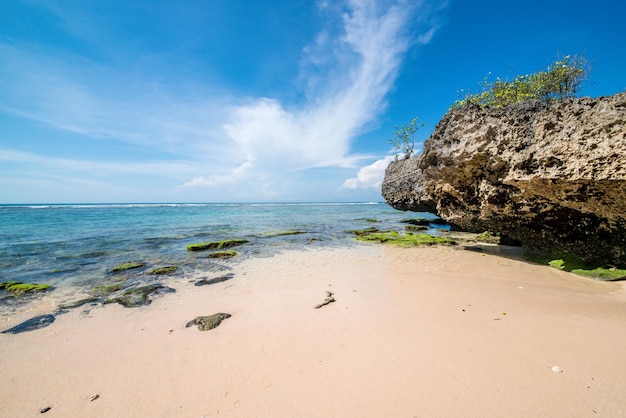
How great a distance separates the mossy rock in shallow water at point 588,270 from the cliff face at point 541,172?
28cm

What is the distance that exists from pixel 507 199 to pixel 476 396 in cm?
846

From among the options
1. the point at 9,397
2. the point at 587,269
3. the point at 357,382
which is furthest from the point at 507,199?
the point at 9,397

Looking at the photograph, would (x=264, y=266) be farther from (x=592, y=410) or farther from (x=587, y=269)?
(x=587, y=269)

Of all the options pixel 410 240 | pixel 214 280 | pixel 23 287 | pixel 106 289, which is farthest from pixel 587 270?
pixel 23 287

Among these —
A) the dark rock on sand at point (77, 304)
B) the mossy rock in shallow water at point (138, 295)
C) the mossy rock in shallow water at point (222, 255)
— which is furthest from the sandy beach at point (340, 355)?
the mossy rock in shallow water at point (222, 255)

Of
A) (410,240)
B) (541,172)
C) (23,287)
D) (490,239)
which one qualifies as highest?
(541,172)

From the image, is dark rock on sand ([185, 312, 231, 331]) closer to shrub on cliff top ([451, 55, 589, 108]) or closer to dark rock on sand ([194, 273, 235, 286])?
dark rock on sand ([194, 273, 235, 286])

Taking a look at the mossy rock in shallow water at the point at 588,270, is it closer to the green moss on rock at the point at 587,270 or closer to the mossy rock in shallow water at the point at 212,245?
the green moss on rock at the point at 587,270

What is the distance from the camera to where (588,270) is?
783 centimetres

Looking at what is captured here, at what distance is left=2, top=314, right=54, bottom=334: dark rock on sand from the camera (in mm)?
5691

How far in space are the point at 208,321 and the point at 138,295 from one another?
3487 millimetres

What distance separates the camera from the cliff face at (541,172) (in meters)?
6.55

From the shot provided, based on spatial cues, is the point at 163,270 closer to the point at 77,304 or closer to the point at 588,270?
the point at 77,304

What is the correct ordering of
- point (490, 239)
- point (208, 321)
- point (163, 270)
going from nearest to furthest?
point (208, 321), point (163, 270), point (490, 239)
